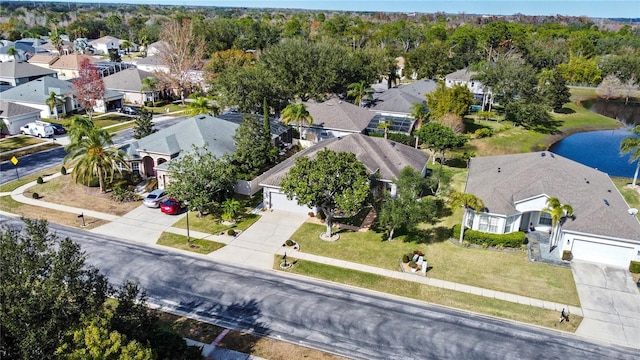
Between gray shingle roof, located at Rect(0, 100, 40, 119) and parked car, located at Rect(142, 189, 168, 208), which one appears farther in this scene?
gray shingle roof, located at Rect(0, 100, 40, 119)

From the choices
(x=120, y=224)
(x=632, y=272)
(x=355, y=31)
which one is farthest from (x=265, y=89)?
(x=355, y=31)

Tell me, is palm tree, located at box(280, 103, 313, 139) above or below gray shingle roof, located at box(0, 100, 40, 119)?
above

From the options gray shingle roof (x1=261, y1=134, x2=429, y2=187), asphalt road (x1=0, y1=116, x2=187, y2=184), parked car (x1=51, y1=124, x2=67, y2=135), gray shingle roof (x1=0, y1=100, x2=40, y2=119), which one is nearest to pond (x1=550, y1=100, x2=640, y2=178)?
gray shingle roof (x1=261, y1=134, x2=429, y2=187)

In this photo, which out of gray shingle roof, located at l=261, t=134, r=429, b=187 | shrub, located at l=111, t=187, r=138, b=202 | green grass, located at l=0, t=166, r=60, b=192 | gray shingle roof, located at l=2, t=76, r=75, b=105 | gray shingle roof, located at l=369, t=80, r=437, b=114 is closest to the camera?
gray shingle roof, located at l=261, t=134, r=429, b=187

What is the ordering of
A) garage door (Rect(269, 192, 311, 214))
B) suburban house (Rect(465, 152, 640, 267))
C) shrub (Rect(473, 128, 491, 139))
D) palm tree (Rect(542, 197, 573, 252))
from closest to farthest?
suburban house (Rect(465, 152, 640, 267)), palm tree (Rect(542, 197, 573, 252)), garage door (Rect(269, 192, 311, 214)), shrub (Rect(473, 128, 491, 139))

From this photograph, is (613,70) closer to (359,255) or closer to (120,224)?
(359,255)

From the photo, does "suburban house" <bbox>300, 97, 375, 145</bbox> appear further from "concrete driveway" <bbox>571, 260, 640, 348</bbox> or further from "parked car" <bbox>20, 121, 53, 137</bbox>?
"parked car" <bbox>20, 121, 53, 137</bbox>

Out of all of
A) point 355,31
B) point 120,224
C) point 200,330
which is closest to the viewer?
point 200,330

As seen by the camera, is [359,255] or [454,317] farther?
[359,255]
